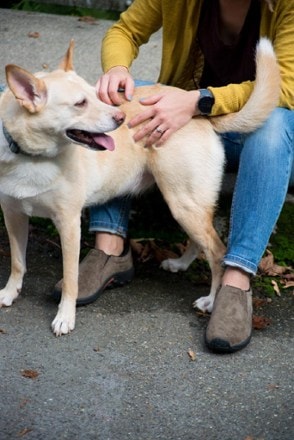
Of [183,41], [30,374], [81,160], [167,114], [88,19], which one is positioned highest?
[183,41]

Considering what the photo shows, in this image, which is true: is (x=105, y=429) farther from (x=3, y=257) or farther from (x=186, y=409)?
(x=3, y=257)

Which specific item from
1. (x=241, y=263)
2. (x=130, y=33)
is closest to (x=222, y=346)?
(x=241, y=263)

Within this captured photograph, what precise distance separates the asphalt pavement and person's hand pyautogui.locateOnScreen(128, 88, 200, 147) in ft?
2.40

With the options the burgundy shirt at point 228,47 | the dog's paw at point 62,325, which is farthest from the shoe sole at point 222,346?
the burgundy shirt at point 228,47

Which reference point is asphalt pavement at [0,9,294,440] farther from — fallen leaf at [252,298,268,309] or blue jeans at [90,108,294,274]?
blue jeans at [90,108,294,274]

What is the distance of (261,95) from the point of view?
Answer: 3199 mm

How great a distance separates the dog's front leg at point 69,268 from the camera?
3.15m

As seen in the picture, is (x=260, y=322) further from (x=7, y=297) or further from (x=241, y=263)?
(x=7, y=297)

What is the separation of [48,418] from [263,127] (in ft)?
4.73

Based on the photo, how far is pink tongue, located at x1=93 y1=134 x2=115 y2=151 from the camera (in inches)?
117

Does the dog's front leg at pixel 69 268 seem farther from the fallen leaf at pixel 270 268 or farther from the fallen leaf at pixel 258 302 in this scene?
the fallen leaf at pixel 270 268

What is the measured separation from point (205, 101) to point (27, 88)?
0.78 m

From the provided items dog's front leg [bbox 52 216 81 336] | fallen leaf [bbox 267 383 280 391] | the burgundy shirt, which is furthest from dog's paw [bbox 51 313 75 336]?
the burgundy shirt

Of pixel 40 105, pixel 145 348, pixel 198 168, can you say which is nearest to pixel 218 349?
pixel 145 348
